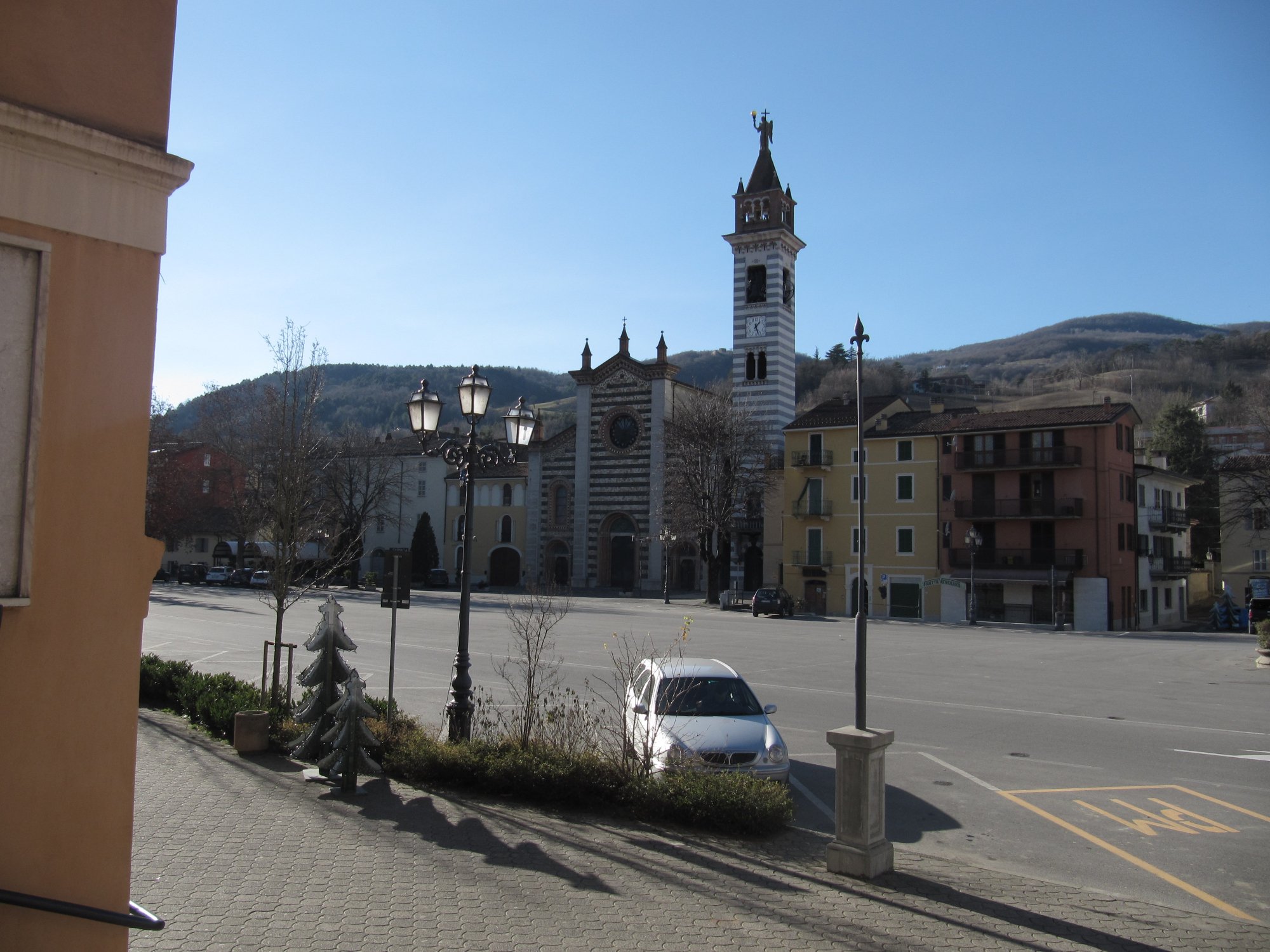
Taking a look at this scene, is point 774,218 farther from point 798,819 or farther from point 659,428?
point 798,819

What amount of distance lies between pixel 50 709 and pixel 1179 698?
810 inches

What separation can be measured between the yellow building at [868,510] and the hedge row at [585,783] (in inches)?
1551

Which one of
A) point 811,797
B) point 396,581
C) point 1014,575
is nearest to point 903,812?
point 811,797

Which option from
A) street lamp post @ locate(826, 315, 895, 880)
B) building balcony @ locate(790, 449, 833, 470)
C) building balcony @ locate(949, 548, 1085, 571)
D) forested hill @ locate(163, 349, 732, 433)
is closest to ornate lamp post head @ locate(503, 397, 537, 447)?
street lamp post @ locate(826, 315, 895, 880)

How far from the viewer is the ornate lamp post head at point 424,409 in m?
13.2

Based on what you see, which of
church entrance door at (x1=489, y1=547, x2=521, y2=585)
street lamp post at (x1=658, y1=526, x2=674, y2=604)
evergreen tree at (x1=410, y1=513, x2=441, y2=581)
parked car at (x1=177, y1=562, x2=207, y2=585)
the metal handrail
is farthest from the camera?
evergreen tree at (x1=410, y1=513, x2=441, y2=581)

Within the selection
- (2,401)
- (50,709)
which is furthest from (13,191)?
(50,709)

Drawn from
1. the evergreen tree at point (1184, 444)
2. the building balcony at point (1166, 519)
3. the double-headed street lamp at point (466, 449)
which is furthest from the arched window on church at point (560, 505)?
the double-headed street lamp at point (466, 449)

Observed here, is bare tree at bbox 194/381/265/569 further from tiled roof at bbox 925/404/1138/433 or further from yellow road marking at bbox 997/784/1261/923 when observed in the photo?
tiled roof at bbox 925/404/1138/433

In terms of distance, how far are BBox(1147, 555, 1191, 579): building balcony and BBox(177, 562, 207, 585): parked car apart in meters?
61.6

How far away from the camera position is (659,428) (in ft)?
205

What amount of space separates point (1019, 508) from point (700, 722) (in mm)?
38939

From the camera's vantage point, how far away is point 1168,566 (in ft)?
169

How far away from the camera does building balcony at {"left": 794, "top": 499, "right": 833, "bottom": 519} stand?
171ft
